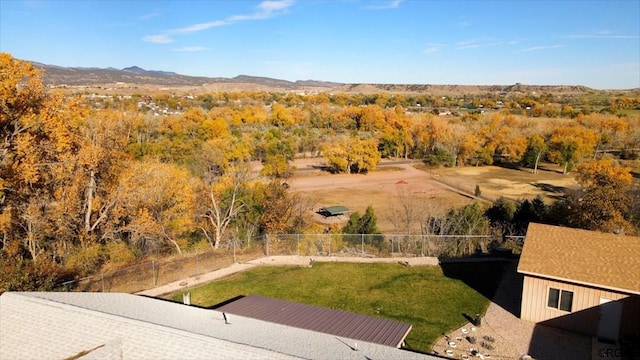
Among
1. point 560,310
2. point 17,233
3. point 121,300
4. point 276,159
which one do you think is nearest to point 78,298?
point 121,300

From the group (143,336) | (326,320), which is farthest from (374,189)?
(143,336)

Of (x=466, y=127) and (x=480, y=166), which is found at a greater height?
(x=466, y=127)

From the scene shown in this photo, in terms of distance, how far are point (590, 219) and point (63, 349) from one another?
30840mm

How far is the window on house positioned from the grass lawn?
9.74 feet

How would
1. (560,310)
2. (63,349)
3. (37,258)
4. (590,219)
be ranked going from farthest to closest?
(590,219) < (37,258) < (560,310) < (63,349)

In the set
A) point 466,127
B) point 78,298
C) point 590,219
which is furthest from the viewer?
point 466,127

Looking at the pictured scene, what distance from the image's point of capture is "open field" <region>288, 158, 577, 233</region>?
52.8 m

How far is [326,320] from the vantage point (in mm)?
15477

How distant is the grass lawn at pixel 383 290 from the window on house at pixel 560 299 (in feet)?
9.74

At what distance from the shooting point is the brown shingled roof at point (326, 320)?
14203mm

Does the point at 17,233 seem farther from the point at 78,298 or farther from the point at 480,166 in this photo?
the point at 480,166

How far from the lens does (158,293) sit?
2203cm

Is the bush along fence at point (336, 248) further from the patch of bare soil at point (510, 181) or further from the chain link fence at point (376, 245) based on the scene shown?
the patch of bare soil at point (510, 181)

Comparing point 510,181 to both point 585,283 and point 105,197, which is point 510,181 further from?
point 105,197
